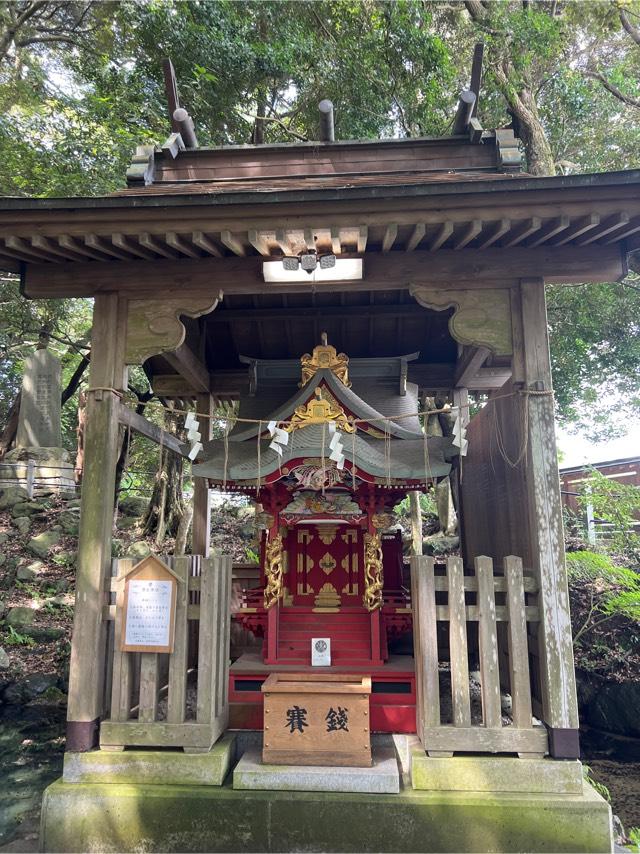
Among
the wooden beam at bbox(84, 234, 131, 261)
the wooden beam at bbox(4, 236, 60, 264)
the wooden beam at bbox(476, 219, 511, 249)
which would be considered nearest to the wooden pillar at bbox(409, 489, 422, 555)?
the wooden beam at bbox(476, 219, 511, 249)

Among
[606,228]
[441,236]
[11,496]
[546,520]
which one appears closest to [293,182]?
[441,236]

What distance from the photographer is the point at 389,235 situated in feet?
13.9

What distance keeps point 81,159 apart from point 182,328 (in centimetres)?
812

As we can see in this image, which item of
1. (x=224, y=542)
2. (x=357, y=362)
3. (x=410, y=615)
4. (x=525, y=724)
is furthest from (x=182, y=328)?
(x=224, y=542)

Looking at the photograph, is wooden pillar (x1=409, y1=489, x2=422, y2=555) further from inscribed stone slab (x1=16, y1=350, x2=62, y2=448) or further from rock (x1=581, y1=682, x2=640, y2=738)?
inscribed stone slab (x1=16, y1=350, x2=62, y2=448)

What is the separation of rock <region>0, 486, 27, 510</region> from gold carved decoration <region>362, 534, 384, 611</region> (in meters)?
11.7

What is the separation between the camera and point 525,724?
3.97m

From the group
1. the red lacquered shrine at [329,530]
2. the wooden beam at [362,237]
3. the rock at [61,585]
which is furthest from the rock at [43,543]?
the wooden beam at [362,237]

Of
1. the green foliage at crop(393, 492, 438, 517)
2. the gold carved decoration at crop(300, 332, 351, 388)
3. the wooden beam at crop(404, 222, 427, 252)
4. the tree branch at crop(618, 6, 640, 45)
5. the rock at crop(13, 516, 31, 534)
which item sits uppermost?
the tree branch at crop(618, 6, 640, 45)

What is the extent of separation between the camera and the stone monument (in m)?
14.3

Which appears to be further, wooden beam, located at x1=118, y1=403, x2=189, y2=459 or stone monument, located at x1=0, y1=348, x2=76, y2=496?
stone monument, located at x1=0, y1=348, x2=76, y2=496

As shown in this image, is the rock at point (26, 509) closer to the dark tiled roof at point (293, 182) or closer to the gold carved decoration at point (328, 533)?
the dark tiled roof at point (293, 182)

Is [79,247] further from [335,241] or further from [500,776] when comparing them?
[500,776]

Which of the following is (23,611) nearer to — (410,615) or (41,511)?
(41,511)
